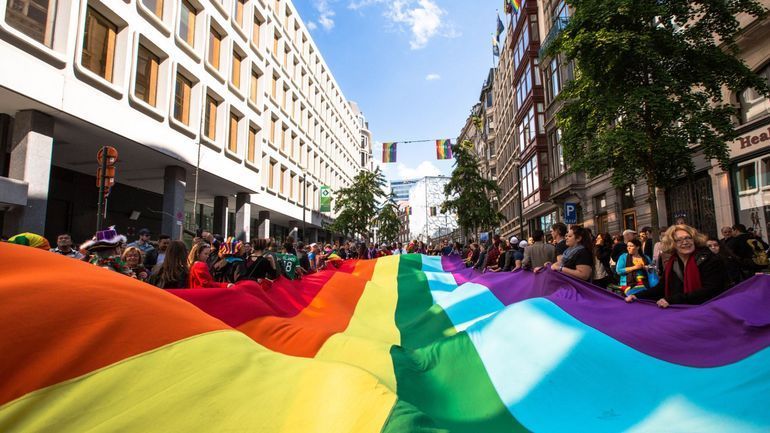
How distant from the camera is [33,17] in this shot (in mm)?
13172

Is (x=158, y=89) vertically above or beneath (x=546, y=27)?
beneath

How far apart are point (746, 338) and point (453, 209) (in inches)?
1282

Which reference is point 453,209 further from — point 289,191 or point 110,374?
point 110,374

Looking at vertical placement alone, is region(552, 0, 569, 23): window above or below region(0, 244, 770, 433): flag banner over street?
above

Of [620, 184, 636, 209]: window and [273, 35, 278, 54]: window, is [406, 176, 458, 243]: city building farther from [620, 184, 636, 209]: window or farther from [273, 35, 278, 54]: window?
[620, 184, 636, 209]: window

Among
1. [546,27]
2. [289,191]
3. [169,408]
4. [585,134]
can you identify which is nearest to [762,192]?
[585,134]

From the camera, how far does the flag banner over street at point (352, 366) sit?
6.46 feet

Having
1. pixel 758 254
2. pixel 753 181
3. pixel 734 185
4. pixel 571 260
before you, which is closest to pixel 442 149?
pixel 734 185

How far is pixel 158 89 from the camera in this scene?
18.9 m

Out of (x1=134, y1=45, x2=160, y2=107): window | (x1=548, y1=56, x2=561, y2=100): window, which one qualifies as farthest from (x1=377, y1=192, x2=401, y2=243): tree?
(x1=134, y1=45, x2=160, y2=107): window

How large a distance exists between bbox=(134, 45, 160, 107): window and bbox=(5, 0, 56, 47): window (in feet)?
12.7

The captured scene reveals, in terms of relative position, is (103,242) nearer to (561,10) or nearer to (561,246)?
(561,246)

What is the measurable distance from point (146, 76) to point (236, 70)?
8.62 m

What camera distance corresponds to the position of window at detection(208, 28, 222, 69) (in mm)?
23255
